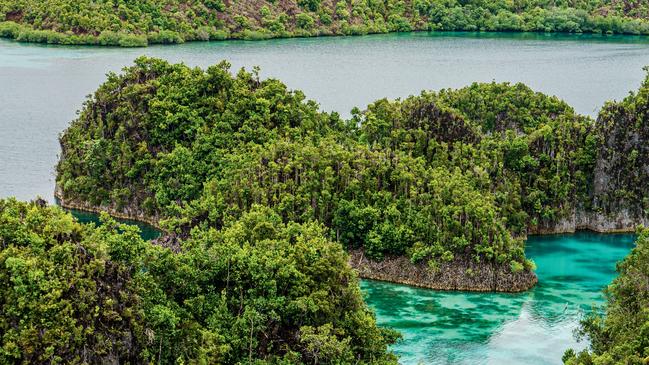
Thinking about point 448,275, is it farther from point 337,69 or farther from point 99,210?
point 337,69

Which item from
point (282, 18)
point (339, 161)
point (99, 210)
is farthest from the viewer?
point (282, 18)

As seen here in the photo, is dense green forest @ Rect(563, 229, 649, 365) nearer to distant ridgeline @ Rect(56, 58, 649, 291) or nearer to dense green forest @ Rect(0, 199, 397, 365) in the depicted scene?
dense green forest @ Rect(0, 199, 397, 365)

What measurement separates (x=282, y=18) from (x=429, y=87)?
54277mm

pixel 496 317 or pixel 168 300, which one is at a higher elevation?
pixel 168 300

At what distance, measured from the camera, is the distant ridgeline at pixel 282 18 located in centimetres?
14238

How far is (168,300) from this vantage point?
43781 mm

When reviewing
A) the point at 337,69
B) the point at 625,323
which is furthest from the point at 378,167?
the point at 337,69

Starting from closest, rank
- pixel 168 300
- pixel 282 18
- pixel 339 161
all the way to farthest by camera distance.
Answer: pixel 168 300
pixel 339 161
pixel 282 18

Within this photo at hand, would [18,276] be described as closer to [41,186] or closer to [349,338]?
[349,338]

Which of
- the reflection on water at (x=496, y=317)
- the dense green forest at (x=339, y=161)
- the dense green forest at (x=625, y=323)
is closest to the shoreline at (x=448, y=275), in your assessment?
the reflection on water at (x=496, y=317)

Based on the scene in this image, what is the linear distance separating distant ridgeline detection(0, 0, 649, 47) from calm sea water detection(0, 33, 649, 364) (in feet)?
13.5

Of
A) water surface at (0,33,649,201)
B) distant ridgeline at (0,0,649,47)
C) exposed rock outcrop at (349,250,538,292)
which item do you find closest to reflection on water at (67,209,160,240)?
water surface at (0,33,649,201)

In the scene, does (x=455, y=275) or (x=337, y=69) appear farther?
(x=337, y=69)

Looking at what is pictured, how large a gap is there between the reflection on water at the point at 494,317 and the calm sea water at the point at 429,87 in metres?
0.06
